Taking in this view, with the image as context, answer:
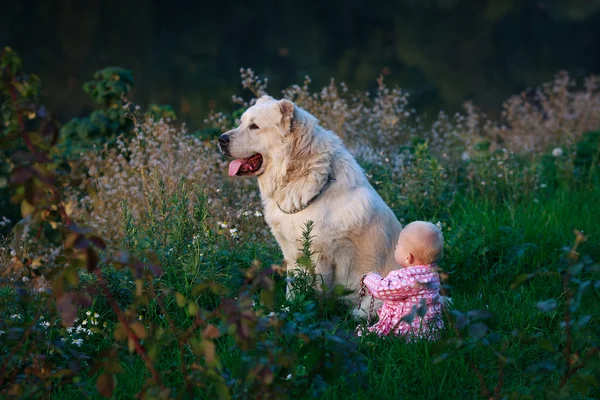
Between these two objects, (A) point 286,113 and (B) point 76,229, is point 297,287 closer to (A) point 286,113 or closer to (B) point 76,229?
(A) point 286,113

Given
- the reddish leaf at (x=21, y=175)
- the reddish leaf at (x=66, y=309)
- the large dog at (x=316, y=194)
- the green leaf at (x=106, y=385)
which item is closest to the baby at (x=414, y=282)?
the large dog at (x=316, y=194)

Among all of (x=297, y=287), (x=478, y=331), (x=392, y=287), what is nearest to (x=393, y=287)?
(x=392, y=287)

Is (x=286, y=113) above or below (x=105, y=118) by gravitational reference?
below

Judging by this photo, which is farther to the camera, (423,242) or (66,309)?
(423,242)

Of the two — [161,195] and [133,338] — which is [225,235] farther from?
[133,338]

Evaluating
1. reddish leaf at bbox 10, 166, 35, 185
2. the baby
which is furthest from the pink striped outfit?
reddish leaf at bbox 10, 166, 35, 185

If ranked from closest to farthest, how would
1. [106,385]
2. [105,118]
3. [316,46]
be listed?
[106,385], [105,118], [316,46]

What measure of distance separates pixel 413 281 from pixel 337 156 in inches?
42.9

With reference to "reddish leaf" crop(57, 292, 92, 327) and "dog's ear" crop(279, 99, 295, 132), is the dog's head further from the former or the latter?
"reddish leaf" crop(57, 292, 92, 327)

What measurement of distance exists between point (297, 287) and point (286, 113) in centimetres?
110

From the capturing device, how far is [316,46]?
471 inches

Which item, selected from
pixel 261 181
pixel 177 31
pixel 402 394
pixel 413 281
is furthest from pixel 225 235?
pixel 177 31

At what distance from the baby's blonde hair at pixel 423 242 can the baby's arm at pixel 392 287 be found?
0.50 feet

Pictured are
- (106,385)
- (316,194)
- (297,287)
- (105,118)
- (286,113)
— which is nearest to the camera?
(106,385)
